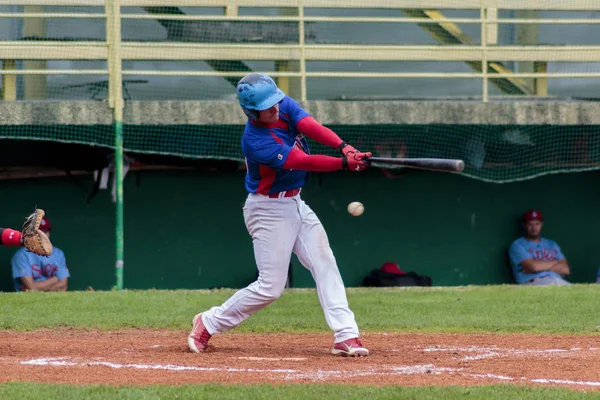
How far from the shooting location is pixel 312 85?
12852mm

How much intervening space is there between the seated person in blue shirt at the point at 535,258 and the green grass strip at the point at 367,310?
1797mm

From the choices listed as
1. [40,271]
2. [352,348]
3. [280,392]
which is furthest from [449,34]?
[280,392]

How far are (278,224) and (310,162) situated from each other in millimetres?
603

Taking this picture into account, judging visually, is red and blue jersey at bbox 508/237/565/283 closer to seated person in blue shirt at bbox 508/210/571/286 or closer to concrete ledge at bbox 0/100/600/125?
seated person in blue shirt at bbox 508/210/571/286

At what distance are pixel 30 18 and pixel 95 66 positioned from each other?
45.7 inches

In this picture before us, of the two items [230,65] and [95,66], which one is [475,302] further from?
[95,66]

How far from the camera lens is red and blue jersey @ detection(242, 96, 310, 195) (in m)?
6.10

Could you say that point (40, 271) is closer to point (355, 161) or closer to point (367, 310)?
point (367, 310)

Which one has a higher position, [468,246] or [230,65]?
[230,65]

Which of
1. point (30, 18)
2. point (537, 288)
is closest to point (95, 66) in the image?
point (30, 18)

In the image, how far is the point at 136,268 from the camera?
516 inches

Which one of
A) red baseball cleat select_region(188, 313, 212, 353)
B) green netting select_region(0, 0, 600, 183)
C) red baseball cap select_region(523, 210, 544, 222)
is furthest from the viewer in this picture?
red baseball cap select_region(523, 210, 544, 222)

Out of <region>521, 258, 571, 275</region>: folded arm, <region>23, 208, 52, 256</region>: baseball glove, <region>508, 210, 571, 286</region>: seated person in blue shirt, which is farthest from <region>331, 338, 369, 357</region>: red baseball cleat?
<region>521, 258, 571, 275</region>: folded arm

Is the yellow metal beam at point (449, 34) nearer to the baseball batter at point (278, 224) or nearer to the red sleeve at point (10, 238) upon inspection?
the baseball batter at point (278, 224)
